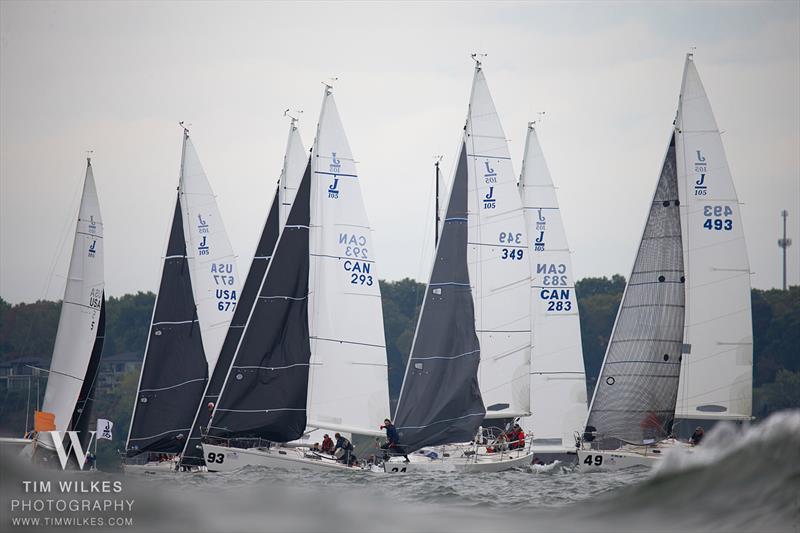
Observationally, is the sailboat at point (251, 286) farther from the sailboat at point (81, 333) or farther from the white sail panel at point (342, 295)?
the sailboat at point (81, 333)

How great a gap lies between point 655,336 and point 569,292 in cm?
721

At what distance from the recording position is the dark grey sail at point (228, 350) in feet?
108

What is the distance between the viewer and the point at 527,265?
37.3 m

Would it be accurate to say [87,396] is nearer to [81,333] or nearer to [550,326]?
[81,333]

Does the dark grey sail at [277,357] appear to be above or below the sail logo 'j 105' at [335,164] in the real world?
below

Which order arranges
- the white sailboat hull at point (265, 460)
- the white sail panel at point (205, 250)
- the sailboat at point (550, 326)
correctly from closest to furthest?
the white sailboat hull at point (265, 460) → the white sail panel at point (205, 250) → the sailboat at point (550, 326)

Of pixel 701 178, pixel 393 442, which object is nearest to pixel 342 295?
pixel 393 442

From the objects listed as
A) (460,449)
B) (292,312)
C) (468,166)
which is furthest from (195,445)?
(468,166)

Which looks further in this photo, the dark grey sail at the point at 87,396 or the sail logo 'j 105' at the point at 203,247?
the sail logo 'j 105' at the point at 203,247

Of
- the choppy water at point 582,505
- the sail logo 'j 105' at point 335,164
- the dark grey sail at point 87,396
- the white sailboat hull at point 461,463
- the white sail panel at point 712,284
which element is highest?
the sail logo 'j 105' at point 335,164

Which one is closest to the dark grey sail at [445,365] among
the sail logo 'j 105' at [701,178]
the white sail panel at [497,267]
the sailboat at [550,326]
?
the white sail panel at [497,267]

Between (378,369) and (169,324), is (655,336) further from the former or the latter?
(169,324)

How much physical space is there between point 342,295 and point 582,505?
19456mm

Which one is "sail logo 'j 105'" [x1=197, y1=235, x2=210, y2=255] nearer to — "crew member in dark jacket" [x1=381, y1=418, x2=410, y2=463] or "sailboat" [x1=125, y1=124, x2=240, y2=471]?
"sailboat" [x1=125, y1=124, x2=240, y2=471]
